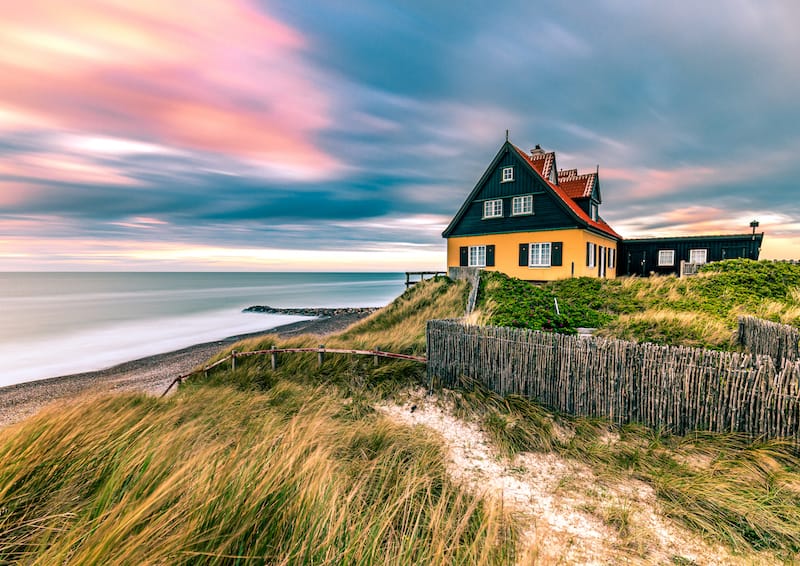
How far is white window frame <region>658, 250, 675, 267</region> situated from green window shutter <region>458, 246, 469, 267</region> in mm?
14643

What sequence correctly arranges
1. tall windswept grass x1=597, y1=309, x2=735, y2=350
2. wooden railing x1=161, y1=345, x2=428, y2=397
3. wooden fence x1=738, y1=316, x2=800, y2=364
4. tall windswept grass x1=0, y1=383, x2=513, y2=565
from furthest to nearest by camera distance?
1. wooden railing x1=161, y1=345, x2=428, y2=397
2. tall windswept grass x1=597, y1=309, x2=735, y2=350
3. wooden fence x1=738, y1=316, x2=800, y2=364
4. tall windswept grass x1=0, y1=383, x2=513, y2=565

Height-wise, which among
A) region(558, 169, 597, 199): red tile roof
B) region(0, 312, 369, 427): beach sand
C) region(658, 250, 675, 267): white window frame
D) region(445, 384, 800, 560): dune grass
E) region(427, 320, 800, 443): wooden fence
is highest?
region(558, 169, 597, 199): red tile roof

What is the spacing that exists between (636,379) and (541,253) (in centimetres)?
1604

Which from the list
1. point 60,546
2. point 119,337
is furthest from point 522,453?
point 119,337

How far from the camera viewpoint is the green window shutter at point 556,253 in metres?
20.1

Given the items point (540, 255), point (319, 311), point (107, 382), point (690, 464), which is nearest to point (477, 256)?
point (540, 255)

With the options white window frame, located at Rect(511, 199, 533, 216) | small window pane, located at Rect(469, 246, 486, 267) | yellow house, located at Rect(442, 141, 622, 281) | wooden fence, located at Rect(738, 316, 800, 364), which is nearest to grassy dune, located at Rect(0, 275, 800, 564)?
wooden fence, located at Rect(738, 316, 800, 364)

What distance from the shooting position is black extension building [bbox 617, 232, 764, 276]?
23328mm

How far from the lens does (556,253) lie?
20.3 meters

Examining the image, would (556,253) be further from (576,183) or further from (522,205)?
(576,183)

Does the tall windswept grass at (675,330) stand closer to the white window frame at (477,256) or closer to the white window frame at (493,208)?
the white window frame at (477,256)

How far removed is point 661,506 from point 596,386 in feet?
8.05

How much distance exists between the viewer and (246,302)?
5806 cm

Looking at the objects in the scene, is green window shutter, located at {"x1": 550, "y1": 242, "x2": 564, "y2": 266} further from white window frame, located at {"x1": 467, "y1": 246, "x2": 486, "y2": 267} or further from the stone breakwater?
the stone breakwater
